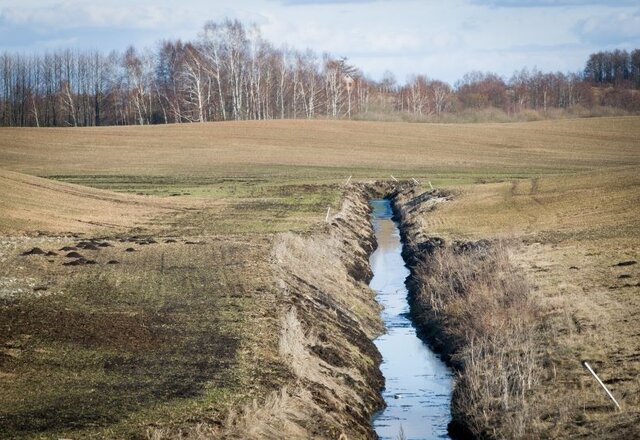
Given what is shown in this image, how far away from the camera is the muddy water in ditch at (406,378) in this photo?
21469mm

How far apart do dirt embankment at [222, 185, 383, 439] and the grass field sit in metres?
0.57

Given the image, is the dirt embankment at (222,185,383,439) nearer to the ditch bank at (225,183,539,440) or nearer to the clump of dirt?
the ditch bank at (225,183,539,440)

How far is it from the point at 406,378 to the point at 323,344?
123 inches

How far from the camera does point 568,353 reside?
22375mm

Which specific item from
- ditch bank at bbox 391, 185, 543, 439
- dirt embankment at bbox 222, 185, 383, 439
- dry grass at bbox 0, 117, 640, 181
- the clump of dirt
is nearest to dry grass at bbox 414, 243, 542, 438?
ditch bank at bbox 391, 185, 543, 439

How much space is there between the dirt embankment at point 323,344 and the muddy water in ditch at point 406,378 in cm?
38

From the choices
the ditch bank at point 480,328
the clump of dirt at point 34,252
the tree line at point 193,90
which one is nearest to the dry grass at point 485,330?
the ditch bank at point 480,328

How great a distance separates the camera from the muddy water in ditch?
2147 cm

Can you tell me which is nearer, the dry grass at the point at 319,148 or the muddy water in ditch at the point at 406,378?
the muddy water in ditch at the point at 406,378

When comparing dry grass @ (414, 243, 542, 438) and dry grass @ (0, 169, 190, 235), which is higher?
dry grass @ (0, 169, 190, 235)

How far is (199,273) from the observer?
30.0 m

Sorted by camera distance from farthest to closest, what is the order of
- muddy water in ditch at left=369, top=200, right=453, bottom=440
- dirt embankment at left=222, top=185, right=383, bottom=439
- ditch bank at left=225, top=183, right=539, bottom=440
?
muddy water in ditch at left=369, top=200, right=453, bottom=440
ditch bank at left=225, top=183, right=539, bottom=440
dirt embankment at left=222, top=185, right=383, bottom=439

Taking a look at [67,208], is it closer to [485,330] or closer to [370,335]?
[370,335]

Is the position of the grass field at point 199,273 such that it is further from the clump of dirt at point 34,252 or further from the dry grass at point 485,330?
the dry grass at point 485,330
